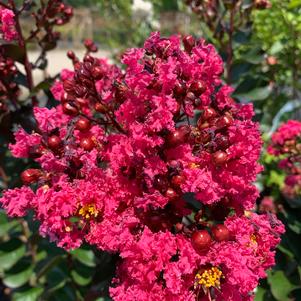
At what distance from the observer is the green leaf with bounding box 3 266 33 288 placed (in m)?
1.72

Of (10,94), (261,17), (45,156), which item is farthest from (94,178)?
(261,17)

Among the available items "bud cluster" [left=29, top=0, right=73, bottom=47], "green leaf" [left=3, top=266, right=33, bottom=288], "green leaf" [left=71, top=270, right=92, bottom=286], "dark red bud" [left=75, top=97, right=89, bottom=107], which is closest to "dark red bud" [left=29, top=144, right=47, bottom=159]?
"dark red bud" [left=75, top=97, right=89, bottom=107]

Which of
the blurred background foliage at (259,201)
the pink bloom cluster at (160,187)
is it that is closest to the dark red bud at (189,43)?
the pink bloom cluster at (160,187)

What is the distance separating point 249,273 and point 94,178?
35 cm

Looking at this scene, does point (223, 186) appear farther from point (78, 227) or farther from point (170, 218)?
point (78, 227)

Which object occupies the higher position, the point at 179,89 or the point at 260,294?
the point at 179,89

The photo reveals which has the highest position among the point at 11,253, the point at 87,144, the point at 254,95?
the point at 87,144

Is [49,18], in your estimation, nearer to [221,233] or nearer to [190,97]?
A: [190,97]

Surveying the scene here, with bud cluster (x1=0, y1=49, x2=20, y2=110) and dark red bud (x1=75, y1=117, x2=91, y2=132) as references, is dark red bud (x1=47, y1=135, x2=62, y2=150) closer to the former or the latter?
dark red bud (x1=75, y1=117, x2=91, y2=132)

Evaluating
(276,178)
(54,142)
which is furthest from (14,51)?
(276,178)

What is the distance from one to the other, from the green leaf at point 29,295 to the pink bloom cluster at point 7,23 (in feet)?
2.95

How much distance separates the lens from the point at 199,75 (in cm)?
105

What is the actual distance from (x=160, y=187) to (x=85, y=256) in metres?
0.72

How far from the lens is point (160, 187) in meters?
0.96
